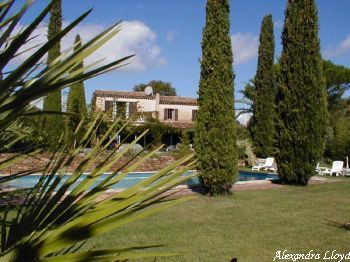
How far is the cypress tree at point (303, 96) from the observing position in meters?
14.1

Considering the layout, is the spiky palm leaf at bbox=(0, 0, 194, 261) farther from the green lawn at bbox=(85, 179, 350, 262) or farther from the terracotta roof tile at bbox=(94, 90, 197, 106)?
the terracotta roof tile at bbox=(94, 90, 197, 106)

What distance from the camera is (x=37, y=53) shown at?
0.75 metres

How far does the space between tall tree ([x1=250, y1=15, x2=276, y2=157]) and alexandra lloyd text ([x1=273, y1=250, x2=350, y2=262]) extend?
2217 centimetres

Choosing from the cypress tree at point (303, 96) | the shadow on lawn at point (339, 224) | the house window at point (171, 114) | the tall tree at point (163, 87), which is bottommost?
the shadow on lawn at point (339, 224)

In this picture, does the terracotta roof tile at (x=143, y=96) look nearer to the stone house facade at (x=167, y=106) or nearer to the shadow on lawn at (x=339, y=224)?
the stone house facade at (x=167, y=106)

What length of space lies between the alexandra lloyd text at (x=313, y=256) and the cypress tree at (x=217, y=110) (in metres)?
5.63

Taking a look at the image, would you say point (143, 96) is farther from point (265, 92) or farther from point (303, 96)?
point (303, 96)

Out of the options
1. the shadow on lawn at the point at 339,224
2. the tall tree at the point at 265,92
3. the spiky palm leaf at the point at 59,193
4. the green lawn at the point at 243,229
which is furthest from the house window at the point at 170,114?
Answer: the spiky palm leaf at the point at 59,193

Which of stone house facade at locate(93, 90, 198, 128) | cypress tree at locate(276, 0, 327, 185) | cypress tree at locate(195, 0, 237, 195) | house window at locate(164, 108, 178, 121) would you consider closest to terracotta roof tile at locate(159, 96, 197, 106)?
stone house facade at locate(93, 90, 198, 128)

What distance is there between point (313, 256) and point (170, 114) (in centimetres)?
3756

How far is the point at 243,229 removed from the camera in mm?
7066

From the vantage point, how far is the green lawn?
226 inches

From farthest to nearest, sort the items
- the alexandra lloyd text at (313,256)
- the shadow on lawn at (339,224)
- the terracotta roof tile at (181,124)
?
the terracotta roof tile at (181,124)
the shadow on lawn at (339,224)
the alexandra lloyd text at (313,256)

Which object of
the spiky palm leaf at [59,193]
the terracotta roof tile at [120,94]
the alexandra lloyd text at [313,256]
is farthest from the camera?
the terracotta roof tile at [120,94]
